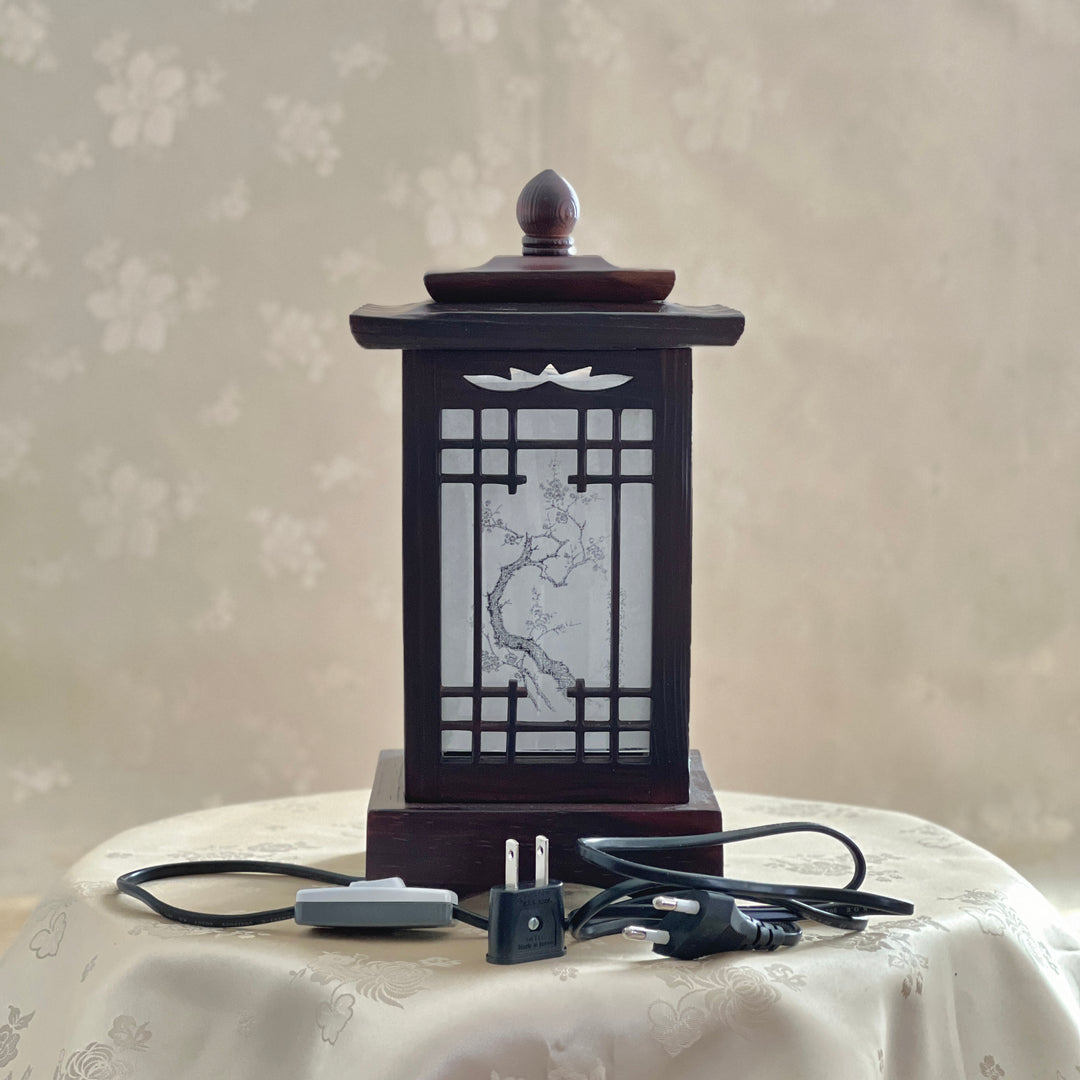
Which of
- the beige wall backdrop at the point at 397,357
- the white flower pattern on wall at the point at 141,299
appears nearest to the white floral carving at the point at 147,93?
the beige wall backdrop at the point at 397,357

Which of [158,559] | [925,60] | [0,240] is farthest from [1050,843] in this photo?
[0,240]

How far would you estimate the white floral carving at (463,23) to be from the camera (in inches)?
74.8

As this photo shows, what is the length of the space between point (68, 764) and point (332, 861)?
109 centimetres

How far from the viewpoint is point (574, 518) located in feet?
2.96

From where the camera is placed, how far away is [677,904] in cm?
75

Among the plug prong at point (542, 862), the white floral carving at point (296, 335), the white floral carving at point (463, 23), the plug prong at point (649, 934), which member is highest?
the white floral carving at point (463, 23)

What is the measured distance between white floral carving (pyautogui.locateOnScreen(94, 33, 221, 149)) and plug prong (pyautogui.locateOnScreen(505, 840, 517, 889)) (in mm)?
1443

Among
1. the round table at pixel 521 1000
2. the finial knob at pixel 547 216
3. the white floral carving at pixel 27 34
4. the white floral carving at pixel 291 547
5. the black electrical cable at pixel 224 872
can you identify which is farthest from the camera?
the white floral carving at pixel 291 547

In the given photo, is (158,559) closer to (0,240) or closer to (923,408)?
(0,240)

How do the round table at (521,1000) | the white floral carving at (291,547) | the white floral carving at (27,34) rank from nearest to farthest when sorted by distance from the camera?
the round table at (521,1000) < the white floral carving at (27,34) < the white floral carving at (291,547)

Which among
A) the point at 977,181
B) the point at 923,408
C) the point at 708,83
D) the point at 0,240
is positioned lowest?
the point at 923,408

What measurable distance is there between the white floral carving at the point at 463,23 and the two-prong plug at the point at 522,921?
1.45 m

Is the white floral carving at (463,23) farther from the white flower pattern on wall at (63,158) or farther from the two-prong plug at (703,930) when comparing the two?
the two-prong plug at (703,930)

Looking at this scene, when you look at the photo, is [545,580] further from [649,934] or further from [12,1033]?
[12,1033]
